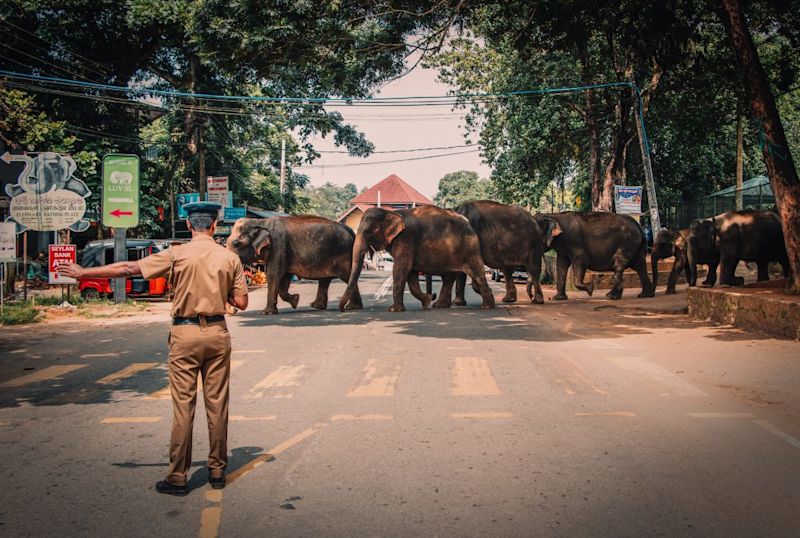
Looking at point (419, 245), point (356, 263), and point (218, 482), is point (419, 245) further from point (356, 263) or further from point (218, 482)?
point (218, 482)

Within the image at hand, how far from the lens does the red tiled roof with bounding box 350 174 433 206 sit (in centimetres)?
10150

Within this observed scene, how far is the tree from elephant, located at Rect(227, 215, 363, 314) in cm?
9138

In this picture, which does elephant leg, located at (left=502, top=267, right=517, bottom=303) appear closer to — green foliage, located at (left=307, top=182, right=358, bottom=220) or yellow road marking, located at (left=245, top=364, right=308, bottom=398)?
yellow road marking, located at (left=245, top=364, right=308, bottom=398)

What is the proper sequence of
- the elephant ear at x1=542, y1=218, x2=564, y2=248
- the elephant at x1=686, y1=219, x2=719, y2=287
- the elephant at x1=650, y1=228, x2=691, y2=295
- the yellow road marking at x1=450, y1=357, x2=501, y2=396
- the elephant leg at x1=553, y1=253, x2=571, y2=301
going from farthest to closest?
1. the elephant at x1=650, y1=228, x2=691, y2=295
2. the elephant leg at x1=553, y1=253, x2=571, y2=301
3. the elephant ear at x1=542, y1=218, x2=564, y2=248
4. the elephant at x1=686, y1=219, x2=719, y2=287
5. the yellow road marking at x1=450, y1=357, x2=501, y2=396

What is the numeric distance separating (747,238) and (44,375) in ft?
51.5

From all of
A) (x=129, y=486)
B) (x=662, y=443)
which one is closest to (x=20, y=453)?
(x=129, y=486)

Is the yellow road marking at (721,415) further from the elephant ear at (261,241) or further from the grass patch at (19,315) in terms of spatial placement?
the grass patch at (19,315)

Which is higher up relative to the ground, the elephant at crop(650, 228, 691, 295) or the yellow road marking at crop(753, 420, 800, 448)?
the elephant at crop(650, 228, 691, 295)

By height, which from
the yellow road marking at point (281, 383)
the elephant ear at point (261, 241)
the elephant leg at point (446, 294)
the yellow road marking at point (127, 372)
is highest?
the elephant ear at point (261, 241)

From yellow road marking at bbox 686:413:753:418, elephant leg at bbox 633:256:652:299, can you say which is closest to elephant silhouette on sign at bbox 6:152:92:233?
elephant leg at bbox 633:256:652:299

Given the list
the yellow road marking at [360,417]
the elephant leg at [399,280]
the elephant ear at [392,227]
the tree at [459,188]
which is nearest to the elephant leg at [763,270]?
the elephant leg at [399,280]

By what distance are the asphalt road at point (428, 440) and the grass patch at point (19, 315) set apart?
193 inches

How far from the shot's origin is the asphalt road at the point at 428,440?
15.3 feet

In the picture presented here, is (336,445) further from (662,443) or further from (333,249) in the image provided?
(333,249)
